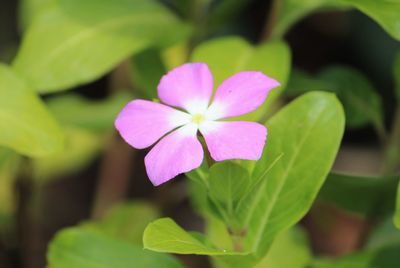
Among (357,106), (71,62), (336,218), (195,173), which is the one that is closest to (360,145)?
(336,218)

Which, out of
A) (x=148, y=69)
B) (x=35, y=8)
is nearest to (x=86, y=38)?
(x=148, y=69)

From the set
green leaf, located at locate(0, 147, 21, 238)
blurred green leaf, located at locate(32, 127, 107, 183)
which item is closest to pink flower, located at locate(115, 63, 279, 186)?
green leaf, located at locate(0, 147, 21, 238)

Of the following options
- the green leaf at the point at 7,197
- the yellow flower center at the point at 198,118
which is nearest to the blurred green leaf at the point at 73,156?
the green leaf at the point at 7,197

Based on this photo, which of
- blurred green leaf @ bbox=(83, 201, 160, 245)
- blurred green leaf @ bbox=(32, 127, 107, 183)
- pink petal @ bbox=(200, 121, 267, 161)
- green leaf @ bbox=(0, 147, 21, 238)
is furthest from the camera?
blurred green leaf @ bbox=(32, 127, 107, 183)

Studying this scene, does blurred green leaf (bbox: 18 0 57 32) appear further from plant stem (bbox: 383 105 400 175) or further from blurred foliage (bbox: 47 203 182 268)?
plant stem (bbox: 383 105 400 175)

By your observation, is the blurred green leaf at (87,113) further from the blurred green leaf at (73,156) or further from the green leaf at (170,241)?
the green leaf at (170,241)

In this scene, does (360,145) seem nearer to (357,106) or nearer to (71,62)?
(357,106)
